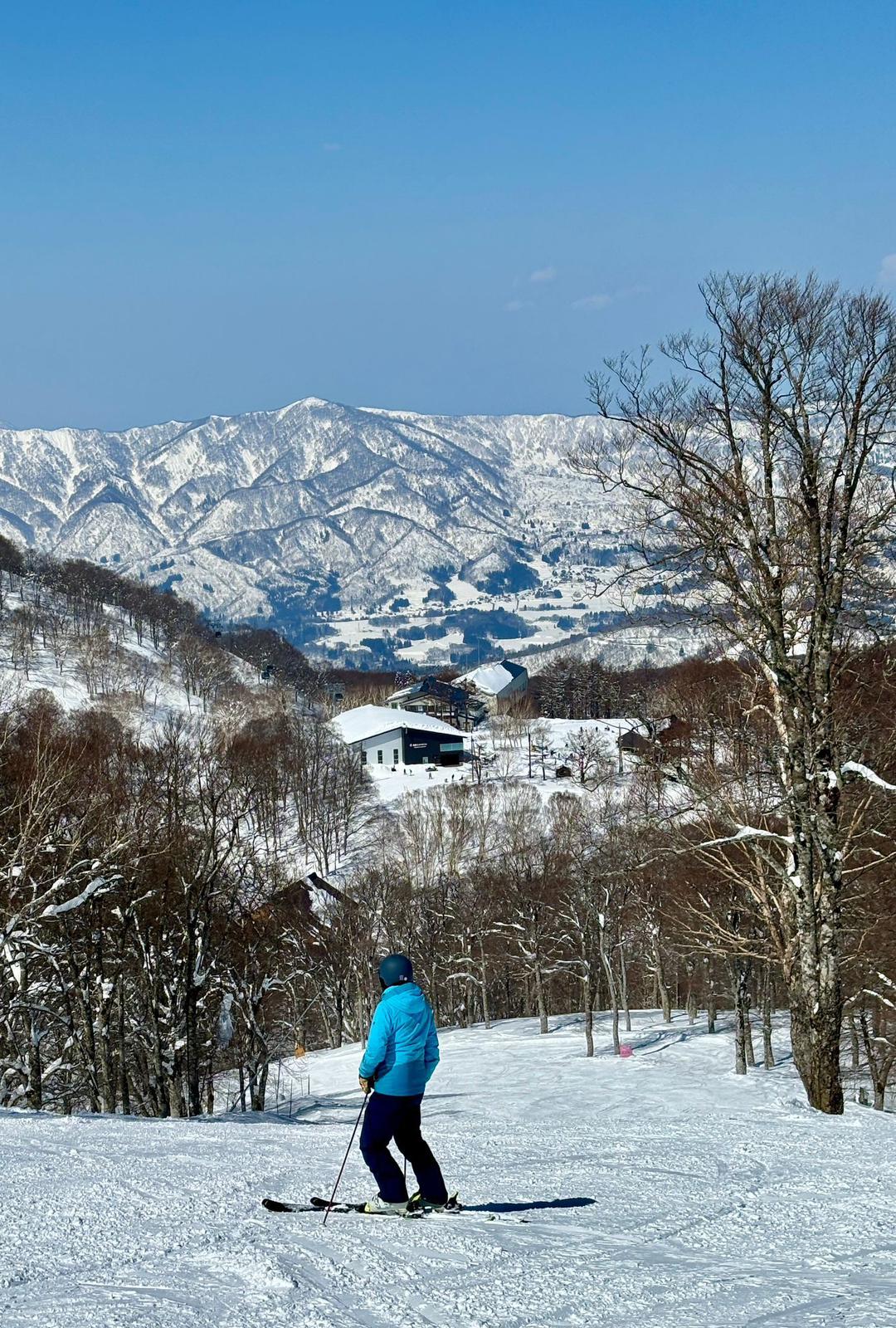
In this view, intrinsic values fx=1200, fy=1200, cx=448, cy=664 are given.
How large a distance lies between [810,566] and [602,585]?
222cm

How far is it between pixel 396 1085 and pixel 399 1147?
0.40 metres

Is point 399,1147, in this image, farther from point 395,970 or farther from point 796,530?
point 796,530

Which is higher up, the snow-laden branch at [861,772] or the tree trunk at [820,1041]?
the snow-laden branch at [861,772]

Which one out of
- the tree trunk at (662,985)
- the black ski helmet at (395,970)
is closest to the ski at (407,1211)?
the black ski helmet at (395,970)

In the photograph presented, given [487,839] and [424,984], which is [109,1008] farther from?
[487,839]

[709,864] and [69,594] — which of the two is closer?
[709,864]

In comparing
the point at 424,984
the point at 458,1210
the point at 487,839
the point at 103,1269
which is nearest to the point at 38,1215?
the point at 103,1269

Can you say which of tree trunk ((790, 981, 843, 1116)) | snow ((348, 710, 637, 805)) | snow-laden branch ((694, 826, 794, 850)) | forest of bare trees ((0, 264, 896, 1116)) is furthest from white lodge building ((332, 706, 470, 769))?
snow-laden branch ((694, 826, 794, 850))

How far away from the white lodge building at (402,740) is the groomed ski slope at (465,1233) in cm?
12121

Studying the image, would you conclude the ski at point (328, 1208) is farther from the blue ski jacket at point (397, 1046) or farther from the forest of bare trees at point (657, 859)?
the forest of bare trees at point (657, 859)

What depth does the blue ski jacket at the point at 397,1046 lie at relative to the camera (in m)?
7.07

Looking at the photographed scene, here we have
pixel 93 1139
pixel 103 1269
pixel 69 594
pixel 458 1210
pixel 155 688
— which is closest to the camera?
pixel 103 1269

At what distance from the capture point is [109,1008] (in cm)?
2780

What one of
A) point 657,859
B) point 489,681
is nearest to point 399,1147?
point 657,859
